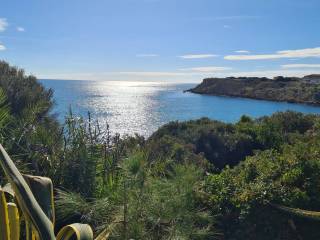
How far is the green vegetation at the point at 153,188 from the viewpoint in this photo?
378 centimetres

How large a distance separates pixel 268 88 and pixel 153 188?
77.1 m

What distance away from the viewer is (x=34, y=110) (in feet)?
14.7

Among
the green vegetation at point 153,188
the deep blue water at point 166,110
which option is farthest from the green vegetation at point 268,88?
the green vegetation at point 153,188

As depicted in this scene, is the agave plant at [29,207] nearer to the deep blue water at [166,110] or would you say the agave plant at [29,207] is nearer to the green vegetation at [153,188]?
the green vegetation at [153,188]

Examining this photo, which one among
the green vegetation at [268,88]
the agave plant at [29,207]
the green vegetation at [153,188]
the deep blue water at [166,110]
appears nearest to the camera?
the agave plant at [29,207]

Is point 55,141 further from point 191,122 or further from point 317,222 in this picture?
point 191,122

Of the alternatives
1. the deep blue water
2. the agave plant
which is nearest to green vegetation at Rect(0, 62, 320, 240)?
the agave plant

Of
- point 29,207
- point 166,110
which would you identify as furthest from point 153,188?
point 166,110

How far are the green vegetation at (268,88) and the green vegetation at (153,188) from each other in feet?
191

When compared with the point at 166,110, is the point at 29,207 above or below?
above

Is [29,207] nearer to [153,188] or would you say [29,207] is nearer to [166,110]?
[153,188]

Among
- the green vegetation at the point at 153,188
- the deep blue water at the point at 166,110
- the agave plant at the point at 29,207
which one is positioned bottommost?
the deep blue water at the point at 166,110

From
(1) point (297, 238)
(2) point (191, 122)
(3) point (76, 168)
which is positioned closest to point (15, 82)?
(2) point (191, 122)

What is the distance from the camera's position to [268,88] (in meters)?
78.5
